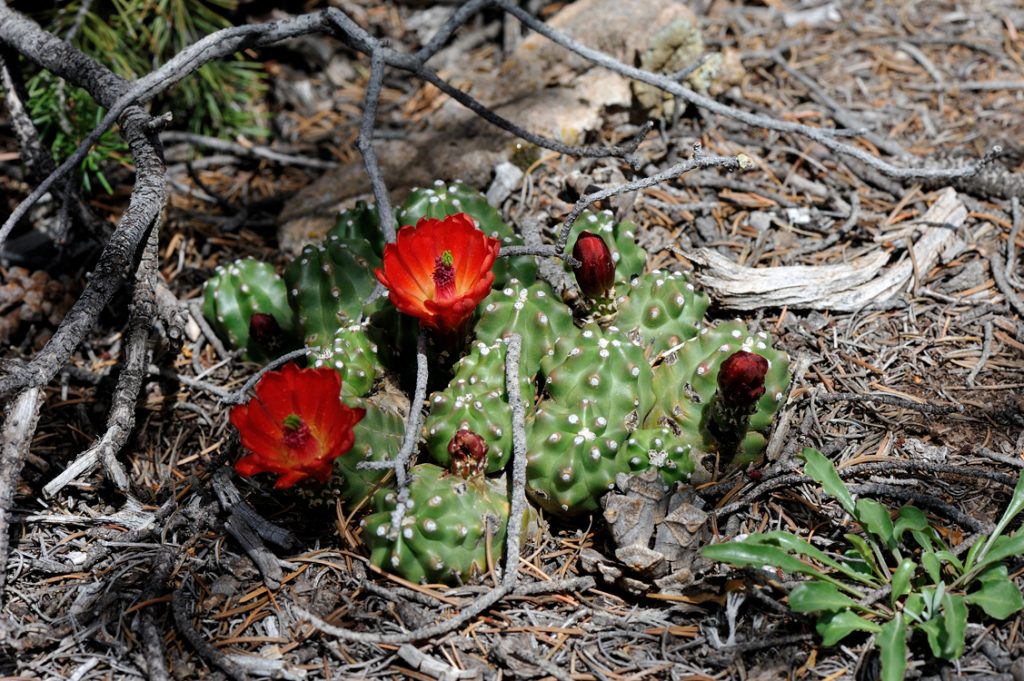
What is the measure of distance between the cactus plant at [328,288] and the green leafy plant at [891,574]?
158 centimetres

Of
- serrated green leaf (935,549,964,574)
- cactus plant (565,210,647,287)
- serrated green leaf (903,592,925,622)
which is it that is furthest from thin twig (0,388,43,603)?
serrated green leaf (935,549,964,574)

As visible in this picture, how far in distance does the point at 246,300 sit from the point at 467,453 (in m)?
1.35

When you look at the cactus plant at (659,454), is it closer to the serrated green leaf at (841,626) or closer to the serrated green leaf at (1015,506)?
the serrated green leaf at (841,626)

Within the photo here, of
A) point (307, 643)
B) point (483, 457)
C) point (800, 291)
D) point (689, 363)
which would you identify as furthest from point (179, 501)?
point (800, 291)

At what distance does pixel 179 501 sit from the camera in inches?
126

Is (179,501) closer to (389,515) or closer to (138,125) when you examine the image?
(389,515)

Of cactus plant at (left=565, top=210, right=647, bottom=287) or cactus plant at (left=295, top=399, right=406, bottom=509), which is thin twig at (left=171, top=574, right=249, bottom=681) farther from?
cactus plant at (left=565, top=210, right=647, bottom=287)

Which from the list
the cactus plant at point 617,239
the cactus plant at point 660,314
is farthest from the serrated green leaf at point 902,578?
the cactus plant at point 617,239

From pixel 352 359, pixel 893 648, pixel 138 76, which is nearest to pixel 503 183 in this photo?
pixel 352 359

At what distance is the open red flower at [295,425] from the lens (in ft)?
8.77

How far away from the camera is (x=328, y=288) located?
3395 mm

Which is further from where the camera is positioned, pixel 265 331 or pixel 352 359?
pixel 265 331

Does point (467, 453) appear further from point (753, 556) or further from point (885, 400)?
point (885, 400)

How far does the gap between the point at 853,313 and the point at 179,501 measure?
263 centimetres
